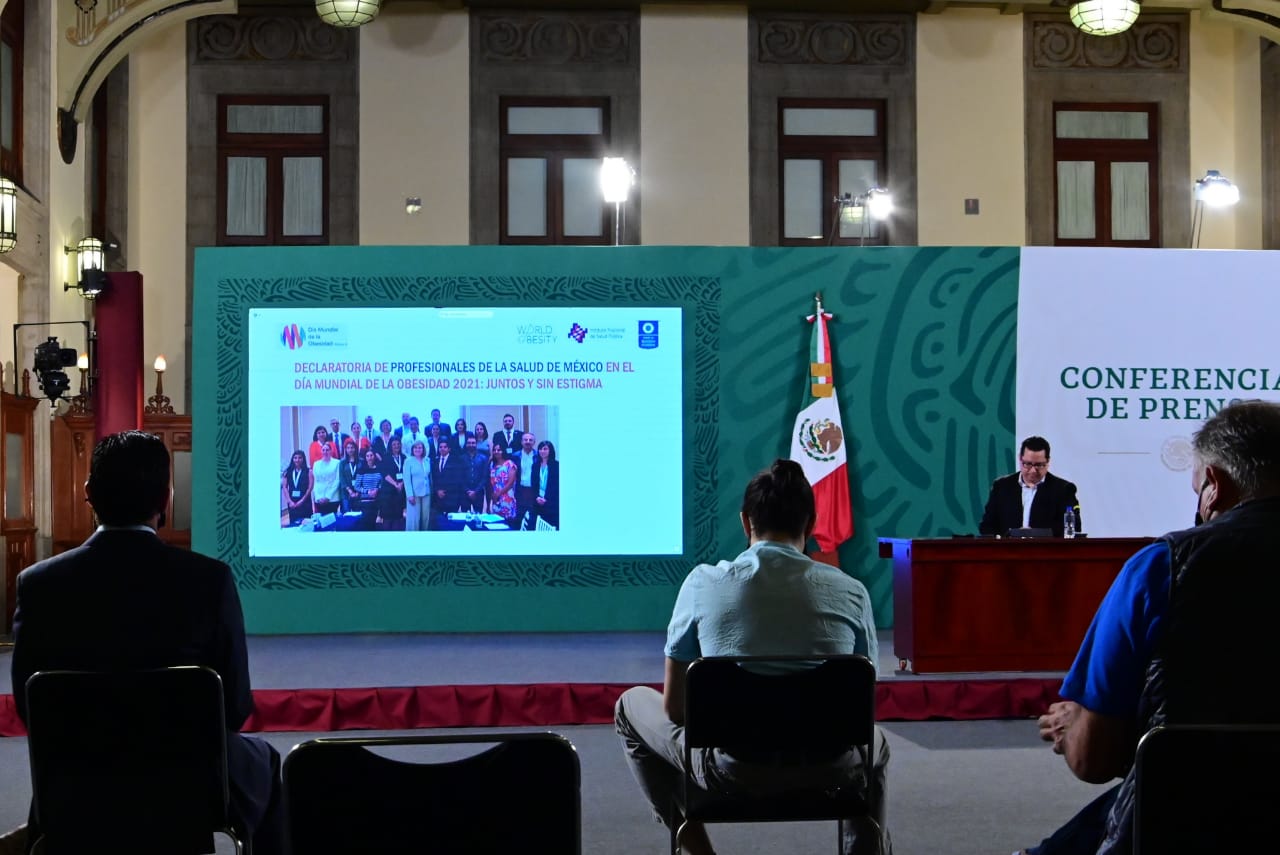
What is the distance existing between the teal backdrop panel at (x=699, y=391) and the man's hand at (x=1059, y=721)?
588 cm

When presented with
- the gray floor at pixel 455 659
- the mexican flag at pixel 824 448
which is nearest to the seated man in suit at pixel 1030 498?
the gray floor at pixel 455 659

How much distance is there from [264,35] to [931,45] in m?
6.24

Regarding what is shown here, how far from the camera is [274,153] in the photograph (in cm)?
1204

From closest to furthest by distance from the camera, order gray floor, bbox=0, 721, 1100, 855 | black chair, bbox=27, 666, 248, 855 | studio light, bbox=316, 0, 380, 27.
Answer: black chair, bbox=27, 666, 248, 855 < gray floor, bbox=0, 721, 1100, 855 < studio light, bbox=316, 0, 380, 27

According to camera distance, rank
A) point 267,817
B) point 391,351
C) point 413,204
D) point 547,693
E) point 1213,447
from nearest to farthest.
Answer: point 1213,447 < point 267,817 < point 547,693 < point 391,351 < point 413,204

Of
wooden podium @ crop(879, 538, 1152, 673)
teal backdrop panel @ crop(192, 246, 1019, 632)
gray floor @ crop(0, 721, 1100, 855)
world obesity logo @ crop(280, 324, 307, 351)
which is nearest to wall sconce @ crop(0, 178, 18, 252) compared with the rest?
teal backdrop panel @ crop(192, 246, 1019, 632)

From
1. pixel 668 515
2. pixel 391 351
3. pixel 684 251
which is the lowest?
pixel 668 515

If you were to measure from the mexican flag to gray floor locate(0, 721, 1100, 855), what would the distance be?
2.59 metres

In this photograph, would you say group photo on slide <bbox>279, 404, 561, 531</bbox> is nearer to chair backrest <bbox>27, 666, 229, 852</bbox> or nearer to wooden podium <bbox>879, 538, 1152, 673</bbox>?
wooden podium <bbox>879, 538, 1152, 673</bbox>

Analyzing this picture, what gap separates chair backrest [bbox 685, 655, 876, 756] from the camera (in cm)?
265

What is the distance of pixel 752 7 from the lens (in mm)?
12258

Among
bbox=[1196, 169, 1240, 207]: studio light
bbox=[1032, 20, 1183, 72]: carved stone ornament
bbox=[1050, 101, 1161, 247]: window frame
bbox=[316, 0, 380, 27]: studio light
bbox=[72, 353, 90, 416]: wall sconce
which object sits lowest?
bbox=[72, 353, 90, 416]: wall sconce

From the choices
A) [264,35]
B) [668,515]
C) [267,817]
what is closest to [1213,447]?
[267,817]

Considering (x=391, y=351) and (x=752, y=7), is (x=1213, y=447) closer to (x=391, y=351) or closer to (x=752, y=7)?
(x=391, y=351)
